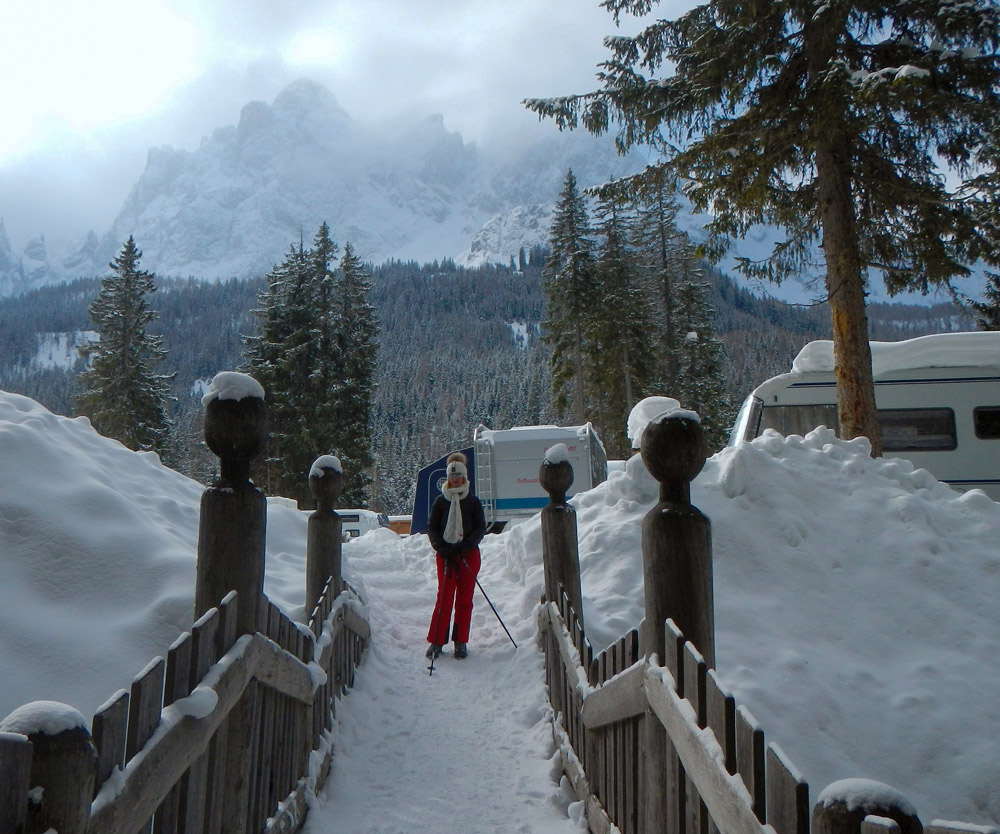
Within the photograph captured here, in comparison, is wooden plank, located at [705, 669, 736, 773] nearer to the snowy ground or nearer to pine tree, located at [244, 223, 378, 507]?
the snowy ground

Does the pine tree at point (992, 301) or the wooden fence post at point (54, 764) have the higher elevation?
the pine tree at point (992, 301)

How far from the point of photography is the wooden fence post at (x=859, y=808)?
132cm

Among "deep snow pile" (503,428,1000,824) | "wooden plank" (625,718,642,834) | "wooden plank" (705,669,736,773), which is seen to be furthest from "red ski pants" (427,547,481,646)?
"wooden plank" (705,669,736,773)

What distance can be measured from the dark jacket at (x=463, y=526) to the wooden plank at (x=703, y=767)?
396 centimetres

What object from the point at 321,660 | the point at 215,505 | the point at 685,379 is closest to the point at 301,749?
the point at 321,660

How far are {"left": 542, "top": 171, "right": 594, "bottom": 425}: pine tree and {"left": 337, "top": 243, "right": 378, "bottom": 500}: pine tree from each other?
8.22 metres

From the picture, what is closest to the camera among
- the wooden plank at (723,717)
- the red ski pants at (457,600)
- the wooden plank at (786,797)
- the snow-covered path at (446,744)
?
the wooden plank at (786,797)

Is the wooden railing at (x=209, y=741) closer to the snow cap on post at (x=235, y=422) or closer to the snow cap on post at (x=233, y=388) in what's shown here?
the snow cap on post at (x=235, y=422)

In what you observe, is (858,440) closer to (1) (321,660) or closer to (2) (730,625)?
(2) (730,625)

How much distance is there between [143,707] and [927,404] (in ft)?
46.4

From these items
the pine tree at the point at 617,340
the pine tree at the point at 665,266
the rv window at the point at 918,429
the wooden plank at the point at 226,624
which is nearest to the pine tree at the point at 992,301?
the rv window at the point at 918,429

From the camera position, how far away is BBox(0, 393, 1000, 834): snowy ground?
12.4ft

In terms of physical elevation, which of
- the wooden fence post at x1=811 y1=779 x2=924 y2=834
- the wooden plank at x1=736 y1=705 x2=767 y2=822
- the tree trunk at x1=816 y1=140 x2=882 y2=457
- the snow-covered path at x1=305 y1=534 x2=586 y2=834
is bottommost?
the snow-covered path at x1=305 y1=534 x2=586 y2=834

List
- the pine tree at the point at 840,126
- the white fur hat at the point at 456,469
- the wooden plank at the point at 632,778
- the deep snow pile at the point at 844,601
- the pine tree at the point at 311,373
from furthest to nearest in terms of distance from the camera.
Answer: the pine tree at the point at 311,373, the pine tree at the point at 840,126, the white fur hat at the point at 456,469, the deep snow pile at the point at 844,601, the wooden plank at the point at 632,778
